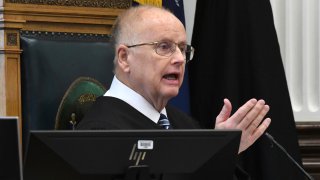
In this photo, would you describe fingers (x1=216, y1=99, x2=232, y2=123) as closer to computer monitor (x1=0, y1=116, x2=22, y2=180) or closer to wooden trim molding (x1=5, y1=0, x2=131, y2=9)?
computer monitor (x1=0, y1=116, x2=22, y2=180)

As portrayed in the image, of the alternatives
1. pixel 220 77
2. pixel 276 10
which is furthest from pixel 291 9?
pixel 220 77

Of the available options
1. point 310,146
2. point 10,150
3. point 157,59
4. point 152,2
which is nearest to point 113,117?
point 157,59

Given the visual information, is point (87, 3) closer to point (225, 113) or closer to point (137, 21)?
point (137, 21)

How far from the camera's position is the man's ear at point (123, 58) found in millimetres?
2635

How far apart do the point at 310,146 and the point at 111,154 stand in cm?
286

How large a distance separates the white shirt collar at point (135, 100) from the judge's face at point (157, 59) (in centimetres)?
2

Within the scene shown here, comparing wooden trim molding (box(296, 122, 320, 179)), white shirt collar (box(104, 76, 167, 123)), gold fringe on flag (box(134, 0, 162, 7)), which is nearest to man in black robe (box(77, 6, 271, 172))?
white shirt collar (box(104, 76, 167, 123))

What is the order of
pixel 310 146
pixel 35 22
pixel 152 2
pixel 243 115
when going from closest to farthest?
pixel 243 115 → pixel 35 22 → pixel 152 2 → pixel 310 146

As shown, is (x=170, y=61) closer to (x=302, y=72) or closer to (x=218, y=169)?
(x=218, y=169)

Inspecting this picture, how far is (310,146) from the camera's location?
441 cm

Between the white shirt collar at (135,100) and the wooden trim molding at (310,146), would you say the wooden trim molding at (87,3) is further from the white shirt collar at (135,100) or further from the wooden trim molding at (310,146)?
the wooden trim molding at (310,146)

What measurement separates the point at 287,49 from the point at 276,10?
238 millimetres

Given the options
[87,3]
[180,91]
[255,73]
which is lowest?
[180,91]

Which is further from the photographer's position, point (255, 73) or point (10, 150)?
point (255, 73)
